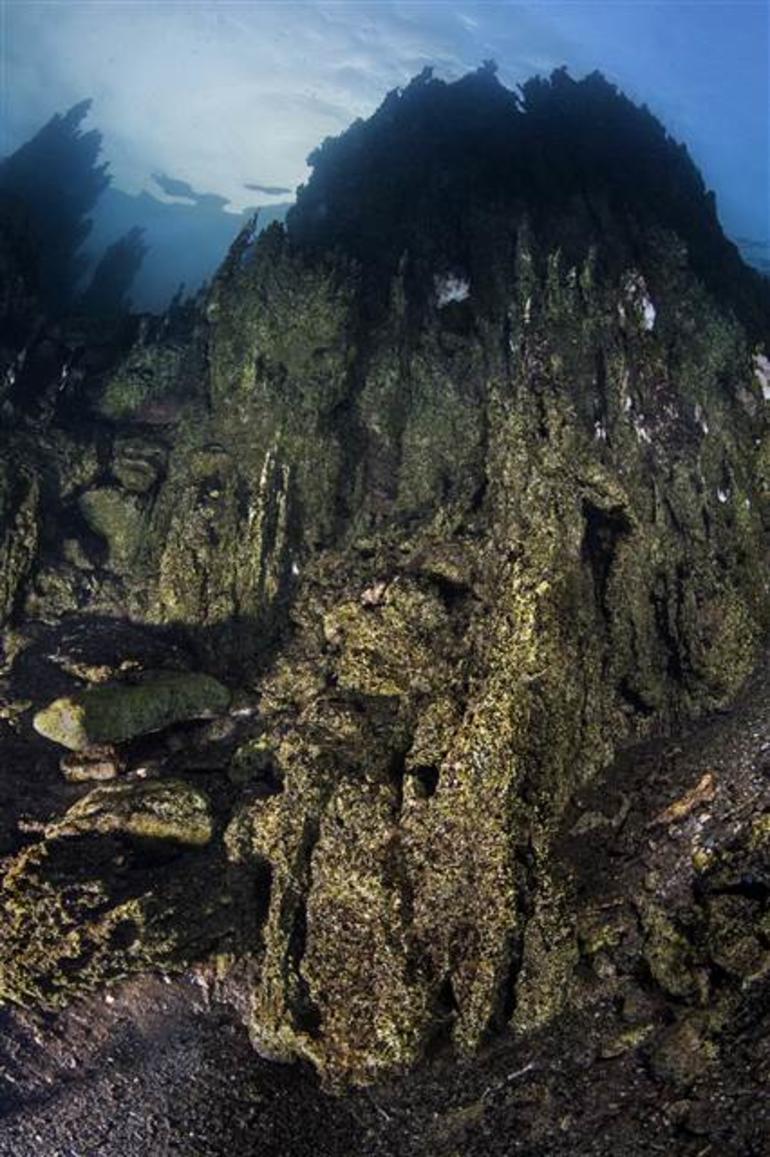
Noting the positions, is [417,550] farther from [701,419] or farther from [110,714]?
[701,419]

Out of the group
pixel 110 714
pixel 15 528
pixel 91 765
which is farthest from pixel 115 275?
pixel 91 765

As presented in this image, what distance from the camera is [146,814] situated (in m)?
14.2

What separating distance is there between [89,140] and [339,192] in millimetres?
23981

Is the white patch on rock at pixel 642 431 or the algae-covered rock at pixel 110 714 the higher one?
the white patch on rock at pixel 642 431

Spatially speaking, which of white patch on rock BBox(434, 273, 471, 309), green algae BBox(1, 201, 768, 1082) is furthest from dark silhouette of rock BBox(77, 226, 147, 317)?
white patch on rock BBox(434, 273, 471, 309)

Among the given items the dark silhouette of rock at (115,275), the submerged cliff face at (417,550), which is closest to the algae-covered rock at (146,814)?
the submerged cliff face at (417,550)

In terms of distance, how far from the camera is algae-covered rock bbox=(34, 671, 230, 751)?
1573 centimetres

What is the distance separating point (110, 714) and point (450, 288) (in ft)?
63.8

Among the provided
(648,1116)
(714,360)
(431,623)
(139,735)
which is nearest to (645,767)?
(431,623)

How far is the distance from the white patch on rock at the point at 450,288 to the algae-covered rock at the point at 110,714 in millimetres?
17533

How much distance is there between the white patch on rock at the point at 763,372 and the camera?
69.8 ft

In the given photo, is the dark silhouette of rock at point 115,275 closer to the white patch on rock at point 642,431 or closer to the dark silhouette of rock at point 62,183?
the dark silhouette of rock at point 62,183

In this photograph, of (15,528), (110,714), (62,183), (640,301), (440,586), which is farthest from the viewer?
(62,183)

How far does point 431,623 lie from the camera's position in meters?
16.6
